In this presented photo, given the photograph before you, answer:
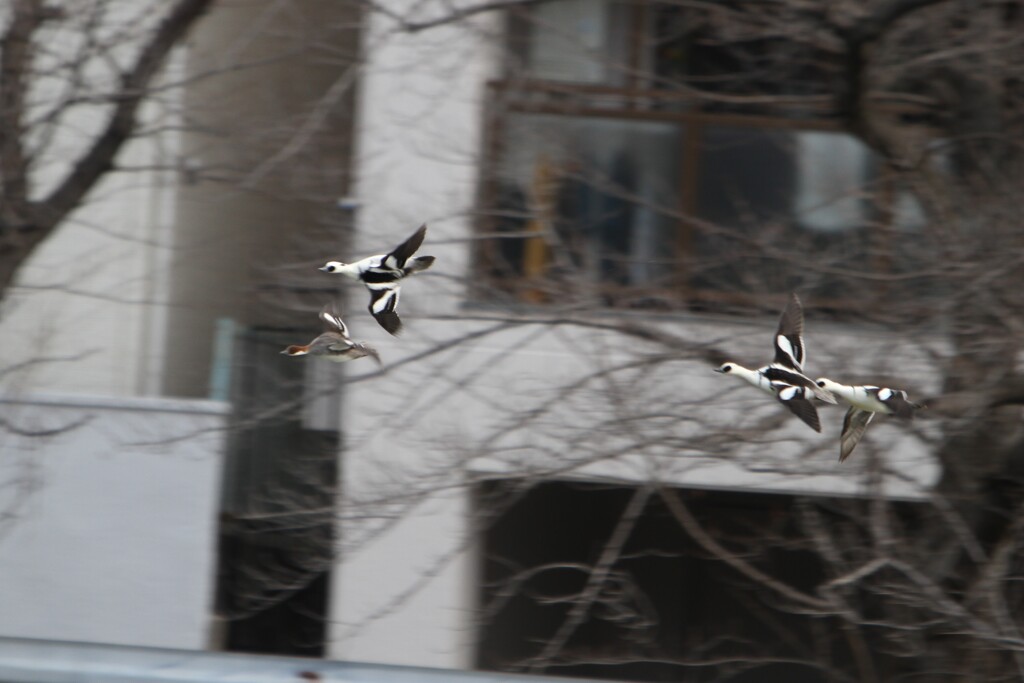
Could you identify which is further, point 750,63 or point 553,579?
point 553,579

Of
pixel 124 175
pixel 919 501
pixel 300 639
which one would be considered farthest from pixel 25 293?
pixel 919 501

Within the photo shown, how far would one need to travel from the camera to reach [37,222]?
251 inches

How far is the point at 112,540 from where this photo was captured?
8.67 metres

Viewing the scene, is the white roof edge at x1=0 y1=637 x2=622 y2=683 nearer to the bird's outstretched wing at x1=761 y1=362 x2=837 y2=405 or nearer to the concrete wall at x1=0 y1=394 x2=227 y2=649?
the bird's outstretched wing at x1=761 y1=362 x2=837 y2=405

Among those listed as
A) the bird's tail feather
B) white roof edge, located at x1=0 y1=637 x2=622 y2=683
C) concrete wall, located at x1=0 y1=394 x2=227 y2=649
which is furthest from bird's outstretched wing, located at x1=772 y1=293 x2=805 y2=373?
concrete wall, located at x1=0 y1=394 x2=227 y2=649

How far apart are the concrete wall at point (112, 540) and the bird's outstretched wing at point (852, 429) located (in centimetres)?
586

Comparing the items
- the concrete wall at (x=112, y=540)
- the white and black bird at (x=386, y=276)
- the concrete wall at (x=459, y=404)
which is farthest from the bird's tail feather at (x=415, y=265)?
the concrete wall at (x=112, y=540)

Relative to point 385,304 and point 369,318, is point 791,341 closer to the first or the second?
point 385,304

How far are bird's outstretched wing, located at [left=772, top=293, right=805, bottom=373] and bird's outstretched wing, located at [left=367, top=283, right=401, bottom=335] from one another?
854 mm

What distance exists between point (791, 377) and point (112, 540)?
21.3ft

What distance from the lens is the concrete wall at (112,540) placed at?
8594 millimetres

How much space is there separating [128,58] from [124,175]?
2.86 feet

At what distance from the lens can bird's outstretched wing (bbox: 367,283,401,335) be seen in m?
2.79

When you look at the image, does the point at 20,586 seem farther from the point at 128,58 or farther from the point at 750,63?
the point at 750,63
